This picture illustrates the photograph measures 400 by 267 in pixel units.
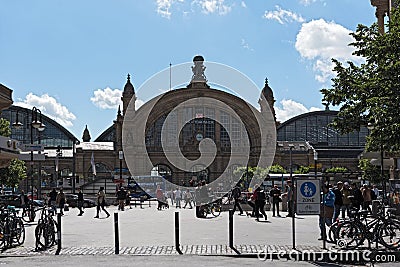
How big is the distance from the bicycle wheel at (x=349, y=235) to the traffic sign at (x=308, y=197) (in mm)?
943

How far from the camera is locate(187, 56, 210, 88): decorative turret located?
8738 cm

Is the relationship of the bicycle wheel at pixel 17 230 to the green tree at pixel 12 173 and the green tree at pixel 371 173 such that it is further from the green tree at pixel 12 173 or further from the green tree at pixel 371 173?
the green tree at pixel 371 173

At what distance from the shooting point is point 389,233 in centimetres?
1619

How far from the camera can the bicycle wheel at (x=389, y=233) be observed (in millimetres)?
16047

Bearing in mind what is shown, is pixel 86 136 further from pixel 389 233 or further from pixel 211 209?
pixel 389 233

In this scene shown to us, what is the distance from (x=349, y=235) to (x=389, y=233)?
992mm

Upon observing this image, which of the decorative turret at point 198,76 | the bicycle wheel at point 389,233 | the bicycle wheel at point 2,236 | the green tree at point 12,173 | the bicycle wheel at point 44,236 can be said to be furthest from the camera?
the decorative turret at point 198,76

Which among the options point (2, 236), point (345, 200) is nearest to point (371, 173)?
point (345, 200)

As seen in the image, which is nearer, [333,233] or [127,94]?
[333,233]

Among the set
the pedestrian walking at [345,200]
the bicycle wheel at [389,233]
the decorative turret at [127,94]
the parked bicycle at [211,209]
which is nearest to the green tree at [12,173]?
the parked bicycle at [211,209]

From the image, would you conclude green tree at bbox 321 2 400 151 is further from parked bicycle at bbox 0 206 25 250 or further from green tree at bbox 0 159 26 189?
green tree at bbox 0 159 26 189

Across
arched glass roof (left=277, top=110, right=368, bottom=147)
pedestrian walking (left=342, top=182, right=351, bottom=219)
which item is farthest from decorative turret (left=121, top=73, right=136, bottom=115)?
pedestrian walking (left=342, top=182, right=351, bottom=219)

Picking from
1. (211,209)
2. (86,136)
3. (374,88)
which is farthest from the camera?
(86,136)

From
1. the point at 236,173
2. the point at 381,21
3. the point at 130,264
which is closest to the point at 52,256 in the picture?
the point at 130,264
